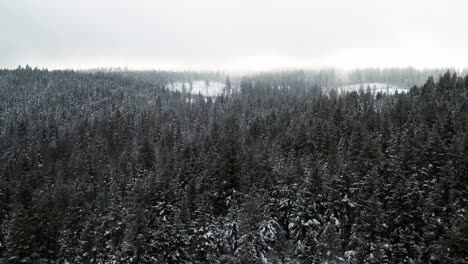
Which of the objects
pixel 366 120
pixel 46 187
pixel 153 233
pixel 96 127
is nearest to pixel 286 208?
pixel 153 233

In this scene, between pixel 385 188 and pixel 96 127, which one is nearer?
pixel 385 188

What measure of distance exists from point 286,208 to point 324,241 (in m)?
10.0

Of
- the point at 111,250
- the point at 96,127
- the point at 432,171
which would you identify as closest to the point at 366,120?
the point at 432,171

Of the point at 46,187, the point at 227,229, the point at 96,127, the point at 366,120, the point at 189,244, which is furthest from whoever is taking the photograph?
the point at 96,127

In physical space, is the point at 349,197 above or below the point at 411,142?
below

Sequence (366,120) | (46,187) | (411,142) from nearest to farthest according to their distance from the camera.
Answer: (411,142) → (46,187) → (366,120)

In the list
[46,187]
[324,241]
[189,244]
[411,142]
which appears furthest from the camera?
[46,187]

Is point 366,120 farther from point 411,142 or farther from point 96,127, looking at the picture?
point 96,127

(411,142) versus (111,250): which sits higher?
(411,142)

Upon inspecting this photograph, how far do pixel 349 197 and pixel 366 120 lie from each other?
3853 centimetres

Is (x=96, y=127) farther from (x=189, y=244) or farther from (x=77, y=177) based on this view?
(x=189, y=244)

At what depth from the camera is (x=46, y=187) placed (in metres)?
71.1

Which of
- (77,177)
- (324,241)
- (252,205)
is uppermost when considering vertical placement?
(252,205)

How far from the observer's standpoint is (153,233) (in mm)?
37781
